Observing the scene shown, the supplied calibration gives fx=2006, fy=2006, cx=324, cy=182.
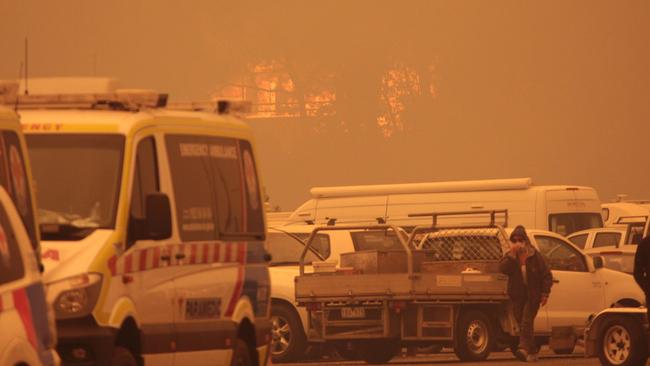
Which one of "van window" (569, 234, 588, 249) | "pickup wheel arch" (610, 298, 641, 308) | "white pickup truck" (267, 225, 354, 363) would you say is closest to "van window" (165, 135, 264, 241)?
"white pickup truck" (267, 225, 354, 363)

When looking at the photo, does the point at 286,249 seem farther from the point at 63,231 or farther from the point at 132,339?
the point at 63,231

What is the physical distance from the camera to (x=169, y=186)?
49.5 ft

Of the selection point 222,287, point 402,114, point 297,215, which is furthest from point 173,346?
point 402,114

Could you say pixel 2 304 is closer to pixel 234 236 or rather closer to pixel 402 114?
pixel 234 236

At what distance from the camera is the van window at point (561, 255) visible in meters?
25.4

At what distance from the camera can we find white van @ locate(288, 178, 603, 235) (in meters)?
38.1

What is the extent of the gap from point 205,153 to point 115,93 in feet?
3.40

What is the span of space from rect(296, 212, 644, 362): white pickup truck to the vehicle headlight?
953cm

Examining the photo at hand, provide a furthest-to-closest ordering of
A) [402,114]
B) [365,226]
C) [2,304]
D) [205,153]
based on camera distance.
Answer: [402,114] < [365,226] < [205,153] < [2,304]

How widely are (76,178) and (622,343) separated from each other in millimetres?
8117

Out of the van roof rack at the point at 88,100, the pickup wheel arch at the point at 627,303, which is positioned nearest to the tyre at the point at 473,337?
the pickup wheel arch at the point at 627,303

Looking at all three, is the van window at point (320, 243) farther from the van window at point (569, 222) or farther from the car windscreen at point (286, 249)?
the van window at point (569, 222)

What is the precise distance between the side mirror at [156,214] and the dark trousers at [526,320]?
31.3ft

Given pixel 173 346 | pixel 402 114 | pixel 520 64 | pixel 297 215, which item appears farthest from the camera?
pixel 520 64
